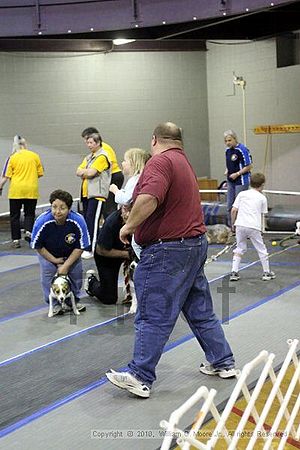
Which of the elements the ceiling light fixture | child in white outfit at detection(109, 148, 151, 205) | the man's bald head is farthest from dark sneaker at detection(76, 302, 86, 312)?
the ceiling light fixture

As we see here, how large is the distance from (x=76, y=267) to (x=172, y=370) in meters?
2.09

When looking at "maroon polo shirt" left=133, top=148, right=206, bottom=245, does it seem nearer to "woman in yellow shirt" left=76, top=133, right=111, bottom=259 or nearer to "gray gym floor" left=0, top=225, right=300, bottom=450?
"gray gym floor" left=0, top=225, right=300, bottom=450

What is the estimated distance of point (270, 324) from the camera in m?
6.08

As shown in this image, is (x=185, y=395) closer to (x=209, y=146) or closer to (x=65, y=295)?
(x=65, y=295)

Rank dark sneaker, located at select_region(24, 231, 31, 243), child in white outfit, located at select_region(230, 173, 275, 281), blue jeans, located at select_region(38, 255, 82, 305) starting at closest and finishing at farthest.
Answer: blue jeans, located at select_region(38, 255, 82, 305) → child in white outfit, located at select_region(230, 173, 275, 281) → dark sneaker, located at select_region(24, 231, 31, 243)

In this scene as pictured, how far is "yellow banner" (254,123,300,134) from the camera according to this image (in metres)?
13.5

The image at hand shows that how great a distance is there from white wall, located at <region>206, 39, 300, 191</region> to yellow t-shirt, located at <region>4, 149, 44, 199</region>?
5.36 metres

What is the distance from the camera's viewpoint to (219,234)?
1059 cm

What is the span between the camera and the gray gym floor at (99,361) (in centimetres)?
407

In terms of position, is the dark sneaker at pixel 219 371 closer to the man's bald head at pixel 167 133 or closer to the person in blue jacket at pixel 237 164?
the man's bald head at pixel 167 133

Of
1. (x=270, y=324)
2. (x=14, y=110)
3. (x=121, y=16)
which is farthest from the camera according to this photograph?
(x=14, y=110)

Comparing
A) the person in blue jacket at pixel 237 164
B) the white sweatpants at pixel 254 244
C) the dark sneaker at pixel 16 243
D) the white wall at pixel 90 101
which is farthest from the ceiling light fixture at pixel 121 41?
the white sweatpants at pixel 254 244

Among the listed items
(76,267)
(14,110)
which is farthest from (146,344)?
(14,110)

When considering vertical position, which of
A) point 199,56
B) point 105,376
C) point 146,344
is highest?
point 199,56
